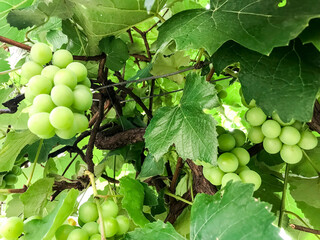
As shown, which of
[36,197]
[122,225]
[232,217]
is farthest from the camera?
[36,197]

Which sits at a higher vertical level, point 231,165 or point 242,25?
point 242,25

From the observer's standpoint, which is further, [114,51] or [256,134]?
[114,51]

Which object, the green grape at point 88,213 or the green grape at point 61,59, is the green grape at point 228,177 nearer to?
the green grape at point 88,213

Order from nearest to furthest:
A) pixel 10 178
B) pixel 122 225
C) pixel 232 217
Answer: pixel 232 217
pixel 122 225
pixel 10 178

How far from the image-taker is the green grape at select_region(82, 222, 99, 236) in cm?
54

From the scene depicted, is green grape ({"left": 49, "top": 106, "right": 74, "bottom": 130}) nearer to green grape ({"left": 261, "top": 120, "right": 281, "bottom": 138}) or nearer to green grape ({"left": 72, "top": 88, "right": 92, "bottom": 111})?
green grape ({"left": 72, "top": 88, "right": 92, "bottom": 111})

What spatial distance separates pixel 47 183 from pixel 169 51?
1.29 ft

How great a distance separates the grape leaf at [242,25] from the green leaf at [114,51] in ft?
0.70

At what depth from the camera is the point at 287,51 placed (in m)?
0.52

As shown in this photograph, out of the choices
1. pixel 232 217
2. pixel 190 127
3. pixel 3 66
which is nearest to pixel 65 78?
pixel 190 127

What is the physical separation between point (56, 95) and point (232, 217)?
31 cm

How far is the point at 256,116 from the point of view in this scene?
0.59 metres

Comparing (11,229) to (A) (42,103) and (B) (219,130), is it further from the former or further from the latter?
(B) (219,130)

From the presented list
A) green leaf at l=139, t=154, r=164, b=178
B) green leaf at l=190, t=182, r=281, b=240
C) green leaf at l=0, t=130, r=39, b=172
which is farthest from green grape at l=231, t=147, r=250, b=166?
green leaf at l=0, t=130, r=39, b=172
